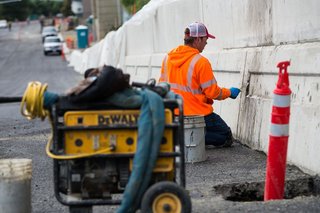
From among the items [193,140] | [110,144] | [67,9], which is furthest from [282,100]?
[67,9]

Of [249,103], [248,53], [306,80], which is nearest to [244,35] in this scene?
[248,53]

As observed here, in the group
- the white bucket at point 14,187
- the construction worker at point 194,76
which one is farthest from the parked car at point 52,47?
the white bucket at point 14,187

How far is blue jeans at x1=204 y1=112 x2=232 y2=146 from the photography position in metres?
9.48

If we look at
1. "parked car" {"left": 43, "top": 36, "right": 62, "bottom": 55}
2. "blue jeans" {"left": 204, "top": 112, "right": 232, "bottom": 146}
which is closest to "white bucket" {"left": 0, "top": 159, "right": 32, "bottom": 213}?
"blue jeans" {"left": 204, "top": 112, "right": 232, "bottom": 146}

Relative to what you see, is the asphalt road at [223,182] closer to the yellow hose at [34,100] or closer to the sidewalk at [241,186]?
the sidewalk at [241,186]

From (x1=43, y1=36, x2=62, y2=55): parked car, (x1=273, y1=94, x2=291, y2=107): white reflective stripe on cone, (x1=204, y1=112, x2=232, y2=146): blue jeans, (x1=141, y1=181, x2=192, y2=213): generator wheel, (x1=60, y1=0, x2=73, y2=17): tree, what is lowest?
(x1=43, y1=36, x2=62, y2=55): parked car

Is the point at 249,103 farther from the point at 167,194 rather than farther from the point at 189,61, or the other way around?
the point at 167,194

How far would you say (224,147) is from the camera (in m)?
9.70

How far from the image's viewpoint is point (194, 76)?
9.02 metres

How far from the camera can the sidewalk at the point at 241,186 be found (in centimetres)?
607

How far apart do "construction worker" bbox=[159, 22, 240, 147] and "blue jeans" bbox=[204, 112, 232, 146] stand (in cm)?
24

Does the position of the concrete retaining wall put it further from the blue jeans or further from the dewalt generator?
the dewalt generator

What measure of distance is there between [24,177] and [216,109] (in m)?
6.01

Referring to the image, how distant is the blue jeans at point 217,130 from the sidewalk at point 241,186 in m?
0.38
